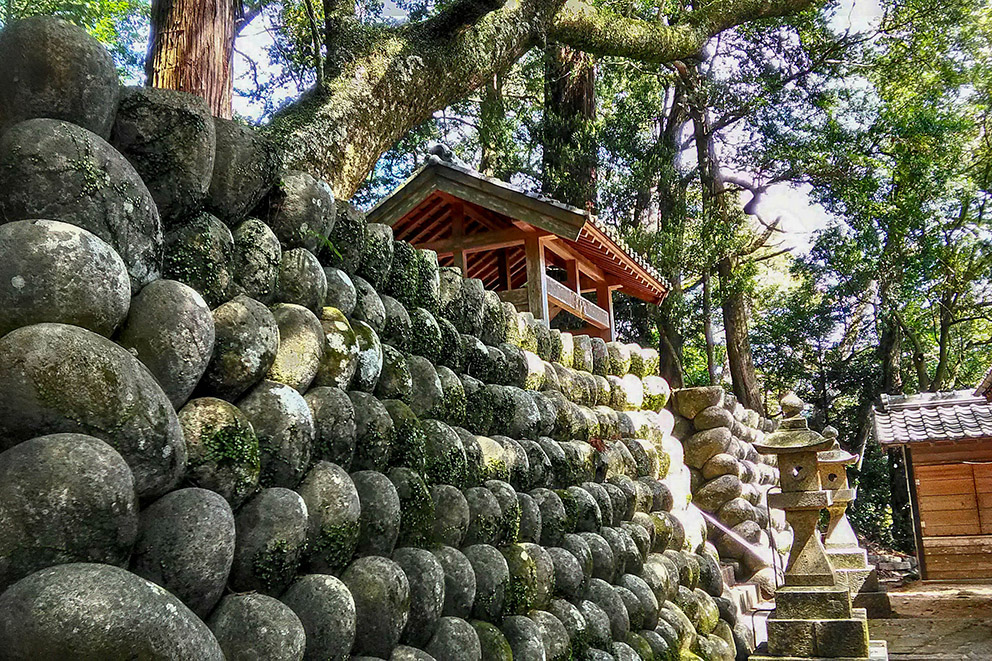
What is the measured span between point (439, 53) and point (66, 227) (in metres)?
4.58

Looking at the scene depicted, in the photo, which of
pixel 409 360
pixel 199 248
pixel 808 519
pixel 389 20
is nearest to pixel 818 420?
pixel 808 519

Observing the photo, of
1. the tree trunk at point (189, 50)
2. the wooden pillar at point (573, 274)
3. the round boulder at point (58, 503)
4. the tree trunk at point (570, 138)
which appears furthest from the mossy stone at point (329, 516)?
the tree trunk at point (570, 138)

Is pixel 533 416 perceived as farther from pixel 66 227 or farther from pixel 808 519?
pixel 808 519

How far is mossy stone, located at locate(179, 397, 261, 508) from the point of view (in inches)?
77.2

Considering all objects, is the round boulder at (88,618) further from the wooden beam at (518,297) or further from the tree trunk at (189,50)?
the wooden beam at (518,297)

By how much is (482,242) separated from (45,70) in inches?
247

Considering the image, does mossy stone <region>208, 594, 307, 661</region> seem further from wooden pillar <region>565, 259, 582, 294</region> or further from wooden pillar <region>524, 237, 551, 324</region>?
wooden pillar <region>565, 259, 582, 294</region>

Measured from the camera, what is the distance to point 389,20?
10.3 metres

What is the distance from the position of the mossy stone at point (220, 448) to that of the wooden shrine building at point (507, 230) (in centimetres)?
541

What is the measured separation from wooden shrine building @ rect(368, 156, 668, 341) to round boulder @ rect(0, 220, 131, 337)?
5.81m

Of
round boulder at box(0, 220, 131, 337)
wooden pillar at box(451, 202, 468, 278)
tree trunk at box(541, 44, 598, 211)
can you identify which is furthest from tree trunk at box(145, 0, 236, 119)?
tree trunk at box(541, 44, 598, 211)

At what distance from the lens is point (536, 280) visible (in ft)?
25.1

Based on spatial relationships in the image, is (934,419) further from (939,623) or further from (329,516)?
(329,516)

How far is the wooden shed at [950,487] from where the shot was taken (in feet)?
38.9
